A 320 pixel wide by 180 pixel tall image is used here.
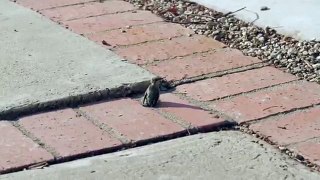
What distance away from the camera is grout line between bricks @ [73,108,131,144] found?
9.35 ft

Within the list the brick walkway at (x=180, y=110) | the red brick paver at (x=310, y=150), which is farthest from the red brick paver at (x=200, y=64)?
the red brick paver at (x=310, y=150)

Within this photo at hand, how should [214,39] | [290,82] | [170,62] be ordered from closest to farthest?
[290,82], [170,62], [214,39]

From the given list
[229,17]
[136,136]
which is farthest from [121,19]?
[136,136]

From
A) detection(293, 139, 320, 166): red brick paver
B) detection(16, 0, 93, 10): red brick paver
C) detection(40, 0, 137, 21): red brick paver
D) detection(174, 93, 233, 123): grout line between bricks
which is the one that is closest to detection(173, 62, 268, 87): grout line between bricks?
detection(174, 93, 233, 123): grout line between bricks

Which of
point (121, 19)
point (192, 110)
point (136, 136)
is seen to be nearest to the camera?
point (136, 136)

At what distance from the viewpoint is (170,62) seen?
140 inches

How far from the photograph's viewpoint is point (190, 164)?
2.68 meters

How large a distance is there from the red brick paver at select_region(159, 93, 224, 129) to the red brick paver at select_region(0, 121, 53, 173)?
53 centimetres

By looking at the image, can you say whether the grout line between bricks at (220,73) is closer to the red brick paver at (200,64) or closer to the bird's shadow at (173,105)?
the red brick paver at (200,64)

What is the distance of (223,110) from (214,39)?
2.71ft

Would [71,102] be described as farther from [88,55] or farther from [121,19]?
[121,19]

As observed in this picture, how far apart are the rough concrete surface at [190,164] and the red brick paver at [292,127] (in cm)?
8

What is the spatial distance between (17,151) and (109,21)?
1.47 meters

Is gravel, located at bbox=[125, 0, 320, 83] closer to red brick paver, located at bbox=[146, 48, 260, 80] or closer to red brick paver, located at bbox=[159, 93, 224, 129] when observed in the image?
red brick paver, located at bbox=[146, 48, 260, 80]
